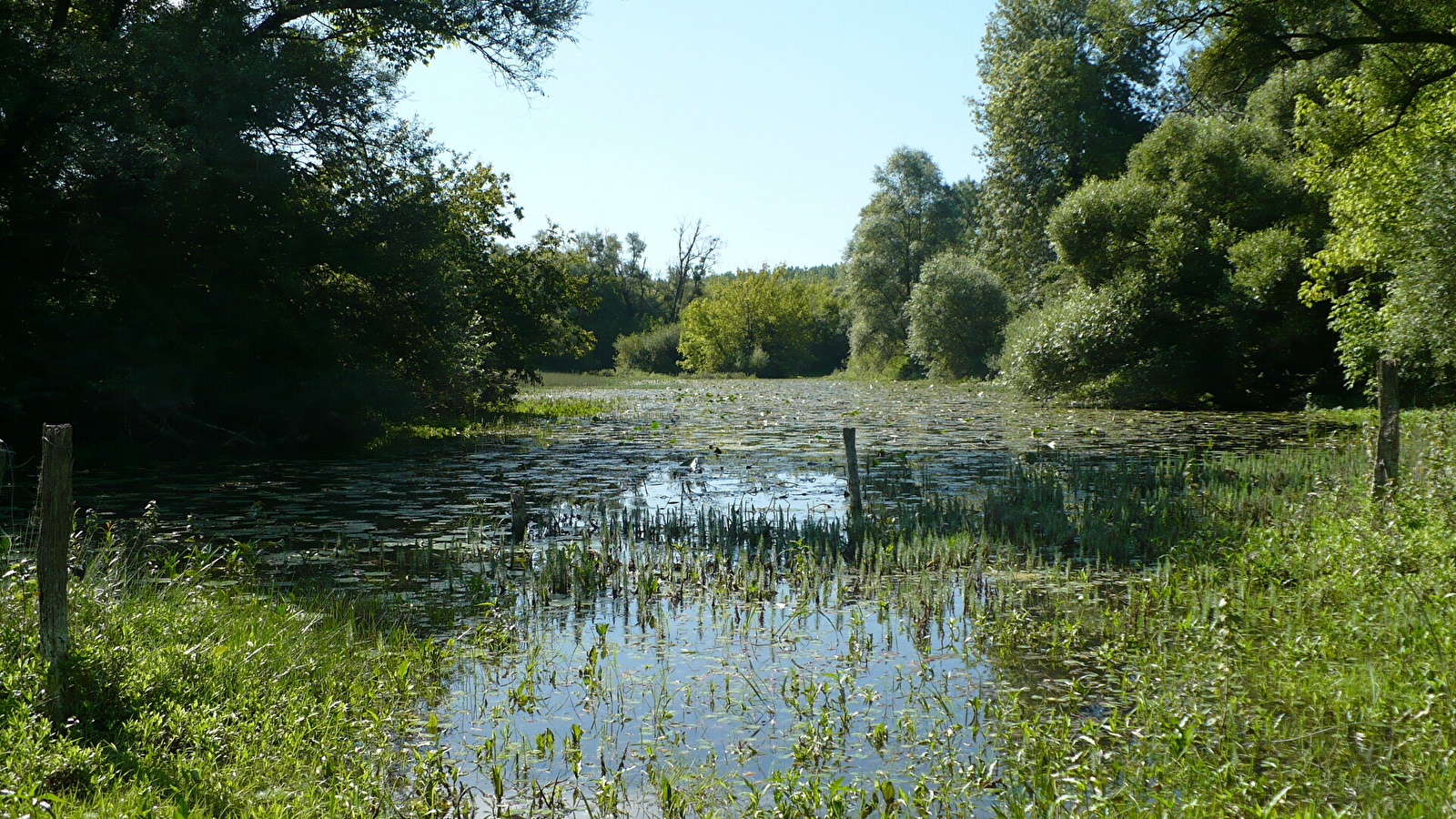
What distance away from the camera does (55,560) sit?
4.47 m

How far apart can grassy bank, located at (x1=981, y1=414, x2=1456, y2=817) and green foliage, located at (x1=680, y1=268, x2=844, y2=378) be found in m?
69.0

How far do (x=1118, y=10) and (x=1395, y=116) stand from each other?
5379 mm

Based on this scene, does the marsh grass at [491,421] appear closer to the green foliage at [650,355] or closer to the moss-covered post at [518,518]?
the moss-covered post at [518,518]

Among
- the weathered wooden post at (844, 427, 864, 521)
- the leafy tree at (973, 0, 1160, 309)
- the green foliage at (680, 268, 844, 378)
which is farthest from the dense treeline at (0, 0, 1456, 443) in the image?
the green foliage at (680, 268, 844, 378)

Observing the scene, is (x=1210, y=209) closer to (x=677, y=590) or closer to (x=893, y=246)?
(x=677, y=590)

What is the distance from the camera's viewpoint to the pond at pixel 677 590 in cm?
455

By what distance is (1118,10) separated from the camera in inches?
624

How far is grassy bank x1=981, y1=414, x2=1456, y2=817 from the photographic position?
13.1ft

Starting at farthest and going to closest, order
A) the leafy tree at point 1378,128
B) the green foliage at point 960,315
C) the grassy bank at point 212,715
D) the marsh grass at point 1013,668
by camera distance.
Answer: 1. the green foliage at point 960,315
2. the leafy tree at point 1378,128
3. the marsh grass at point 1013,668
4. the grassy bank at point 212,715

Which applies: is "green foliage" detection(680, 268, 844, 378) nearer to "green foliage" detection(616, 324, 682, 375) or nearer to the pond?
"green foliage" detection(616, 324, 682, 375)

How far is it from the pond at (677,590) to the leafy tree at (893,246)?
4390cm

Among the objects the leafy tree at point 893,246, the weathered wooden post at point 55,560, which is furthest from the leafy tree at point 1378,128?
the leafy tree at point 893,246

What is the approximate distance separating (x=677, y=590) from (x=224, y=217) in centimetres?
1300

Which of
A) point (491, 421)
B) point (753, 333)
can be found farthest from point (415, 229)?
point (753, 333)
